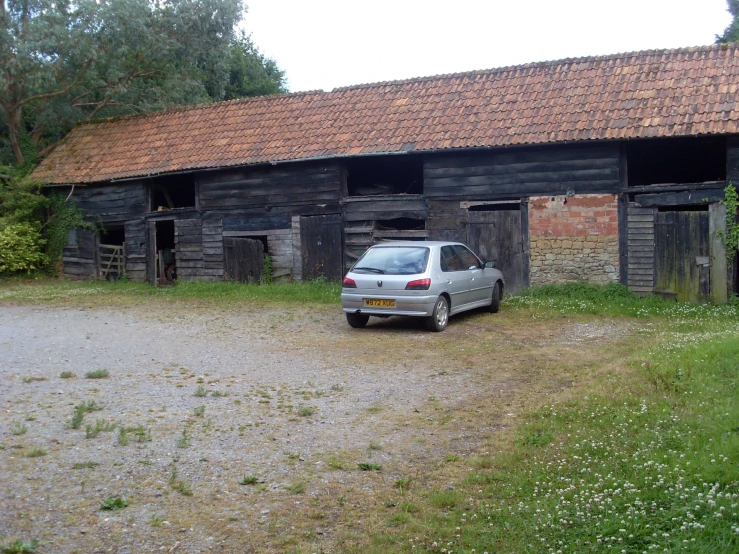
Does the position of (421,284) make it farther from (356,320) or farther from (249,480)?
(249,480)

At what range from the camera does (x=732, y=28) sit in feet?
123

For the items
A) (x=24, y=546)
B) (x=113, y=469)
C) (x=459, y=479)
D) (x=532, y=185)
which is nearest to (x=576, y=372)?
(x=459, y=479)

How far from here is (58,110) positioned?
28.3 metres

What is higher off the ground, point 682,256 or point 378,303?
point 682,256

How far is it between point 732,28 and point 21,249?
34.2m

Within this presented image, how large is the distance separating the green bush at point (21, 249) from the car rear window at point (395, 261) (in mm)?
15805

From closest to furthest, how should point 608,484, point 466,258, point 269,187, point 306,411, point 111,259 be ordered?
point 608,484
point 306,411
point 466,258
point 269,187
point 111,259

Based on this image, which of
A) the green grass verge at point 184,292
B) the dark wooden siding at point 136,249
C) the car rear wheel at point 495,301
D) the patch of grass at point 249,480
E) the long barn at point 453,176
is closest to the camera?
the patch of grass at point 249,480

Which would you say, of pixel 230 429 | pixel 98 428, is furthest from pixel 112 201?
pixel 230 429

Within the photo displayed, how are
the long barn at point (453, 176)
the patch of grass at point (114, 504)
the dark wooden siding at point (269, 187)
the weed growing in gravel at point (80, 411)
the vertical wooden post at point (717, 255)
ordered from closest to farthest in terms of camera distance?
the patch of grass at point (114, 504) → the weed growing in gravel at point (80, 411) → the vertical wooden post at point (717, 255) → the long barn at point (453, 176) → the dark wooden siding at point (269, 187)

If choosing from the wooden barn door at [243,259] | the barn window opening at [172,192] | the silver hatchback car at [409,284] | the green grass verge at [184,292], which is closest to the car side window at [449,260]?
the silver hatchback car at [409,284]

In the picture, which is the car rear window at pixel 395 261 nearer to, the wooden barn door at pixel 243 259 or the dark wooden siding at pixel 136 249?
the wooden barn door at pixel 243 259

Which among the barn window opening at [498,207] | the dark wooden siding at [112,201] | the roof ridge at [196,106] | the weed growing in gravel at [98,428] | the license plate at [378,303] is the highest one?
the roof ridge at [196,106]

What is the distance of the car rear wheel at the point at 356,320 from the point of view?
13.6 m
